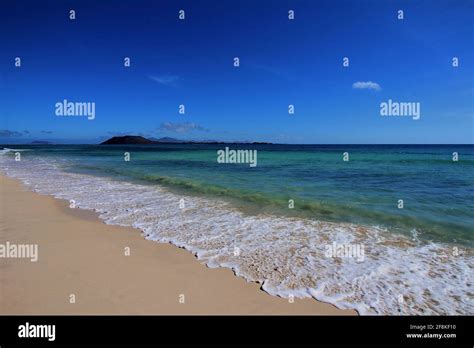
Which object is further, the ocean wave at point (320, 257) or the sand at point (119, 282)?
the ocean wave at point (320, 257)

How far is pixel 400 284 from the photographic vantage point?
5199 millimetres

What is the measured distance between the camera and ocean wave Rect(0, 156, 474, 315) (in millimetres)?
4828

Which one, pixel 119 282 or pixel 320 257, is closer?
pixel 119 282

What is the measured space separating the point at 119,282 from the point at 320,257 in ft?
13.3

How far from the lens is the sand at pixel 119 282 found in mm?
4449

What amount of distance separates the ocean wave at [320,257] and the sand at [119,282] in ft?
1.18

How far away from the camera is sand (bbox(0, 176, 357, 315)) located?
4.45m

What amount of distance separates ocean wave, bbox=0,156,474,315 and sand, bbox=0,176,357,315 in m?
0.36

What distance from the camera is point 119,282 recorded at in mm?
5141

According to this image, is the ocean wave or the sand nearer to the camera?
the sand

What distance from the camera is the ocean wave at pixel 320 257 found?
4.83 meters
